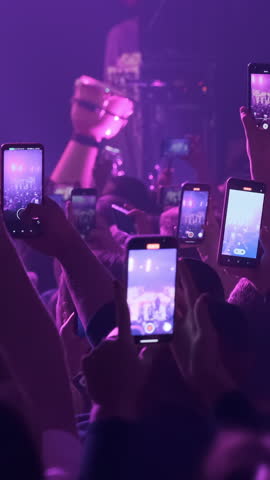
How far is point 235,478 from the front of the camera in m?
1.15

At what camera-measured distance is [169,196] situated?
6410 mm

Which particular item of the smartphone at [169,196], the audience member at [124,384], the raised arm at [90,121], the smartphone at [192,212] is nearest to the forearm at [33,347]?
the audience member at [124,384]

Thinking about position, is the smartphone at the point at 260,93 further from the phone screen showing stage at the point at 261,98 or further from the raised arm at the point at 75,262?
the raised arm at the point at 75,262

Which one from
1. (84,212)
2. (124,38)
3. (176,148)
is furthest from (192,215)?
(124,38)

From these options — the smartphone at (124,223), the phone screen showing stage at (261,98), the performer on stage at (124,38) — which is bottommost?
the smartphone at (124,223)

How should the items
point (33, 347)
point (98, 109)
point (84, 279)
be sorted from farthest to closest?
point (98, 109), point (84, 279), point (33, 347)

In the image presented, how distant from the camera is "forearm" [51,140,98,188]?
8508 millimetres

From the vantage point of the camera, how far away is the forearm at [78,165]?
27.9 ft

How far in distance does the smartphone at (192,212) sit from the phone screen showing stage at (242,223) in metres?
0.66

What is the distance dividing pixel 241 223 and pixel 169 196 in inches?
125

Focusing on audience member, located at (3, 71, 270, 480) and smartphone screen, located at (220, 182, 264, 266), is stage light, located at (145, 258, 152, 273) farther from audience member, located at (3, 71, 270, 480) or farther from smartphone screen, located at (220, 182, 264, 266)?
smartphone screen, located at (220, 182, 264, 266)

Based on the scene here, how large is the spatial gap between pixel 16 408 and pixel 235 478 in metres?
0.35

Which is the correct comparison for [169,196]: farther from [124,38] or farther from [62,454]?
[124,38]

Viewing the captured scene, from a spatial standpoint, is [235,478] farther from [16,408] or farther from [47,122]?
[47,122]
